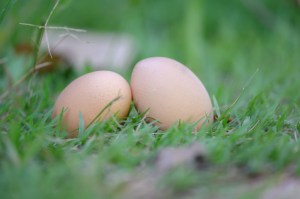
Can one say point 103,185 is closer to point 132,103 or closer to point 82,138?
point 82,138

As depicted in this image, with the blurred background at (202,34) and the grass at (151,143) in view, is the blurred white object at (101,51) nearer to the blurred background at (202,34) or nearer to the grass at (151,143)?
the blurred background at (202,34)

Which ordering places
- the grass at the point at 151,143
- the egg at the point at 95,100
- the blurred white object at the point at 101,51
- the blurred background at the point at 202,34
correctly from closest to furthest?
the grass at the point at 151,143
the egg at the point at 95,100
the blurred background at the point at 202,34
the blurred white object at the point at 101,51

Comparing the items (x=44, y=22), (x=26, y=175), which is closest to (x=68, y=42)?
(x=44, y=22)

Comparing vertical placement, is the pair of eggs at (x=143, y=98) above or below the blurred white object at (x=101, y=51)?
above

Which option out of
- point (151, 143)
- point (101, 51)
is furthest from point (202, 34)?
point (151, 143)

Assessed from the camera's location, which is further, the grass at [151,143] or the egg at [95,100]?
the egg at [95,100]

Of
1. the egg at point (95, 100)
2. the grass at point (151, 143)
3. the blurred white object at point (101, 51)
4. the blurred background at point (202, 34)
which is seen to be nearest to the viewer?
the grass at point (151, 143)

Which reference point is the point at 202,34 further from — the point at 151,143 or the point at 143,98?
the point at 151,143

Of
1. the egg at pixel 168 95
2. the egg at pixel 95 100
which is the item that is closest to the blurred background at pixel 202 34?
the egg at pixel 168 95

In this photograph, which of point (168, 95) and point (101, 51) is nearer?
point (168, 95)
